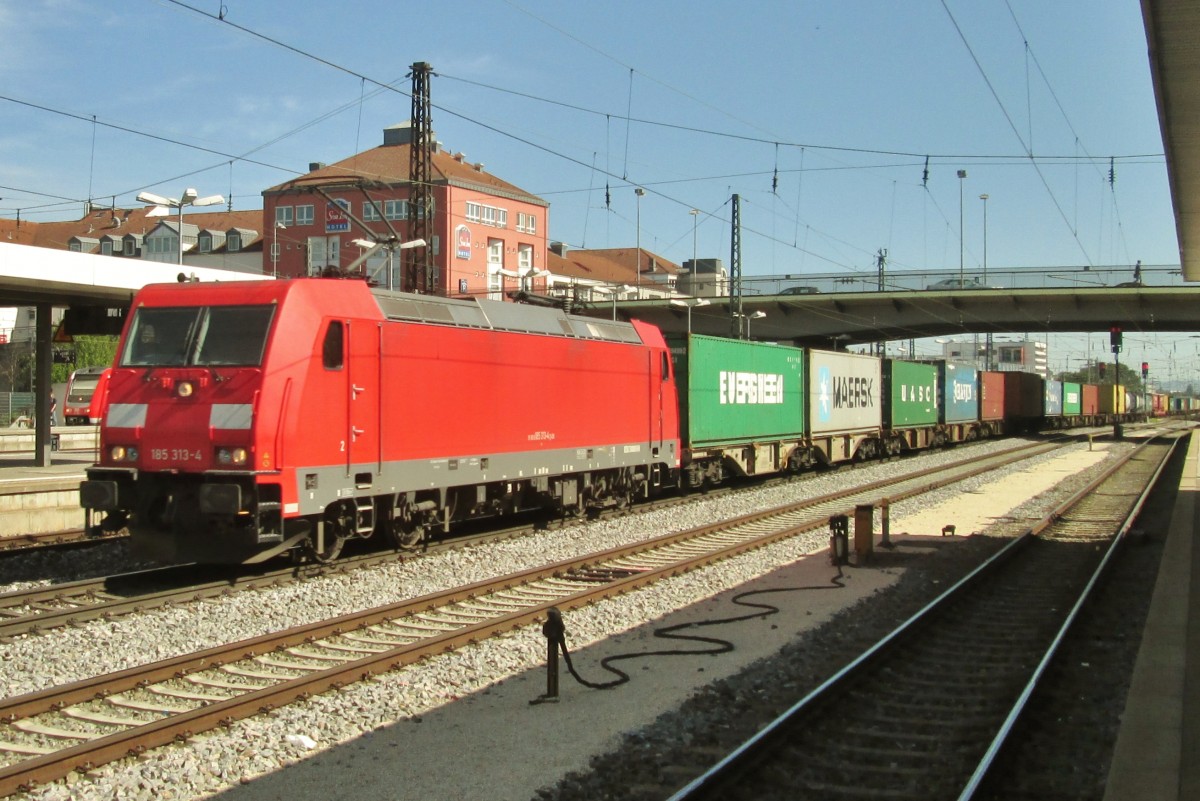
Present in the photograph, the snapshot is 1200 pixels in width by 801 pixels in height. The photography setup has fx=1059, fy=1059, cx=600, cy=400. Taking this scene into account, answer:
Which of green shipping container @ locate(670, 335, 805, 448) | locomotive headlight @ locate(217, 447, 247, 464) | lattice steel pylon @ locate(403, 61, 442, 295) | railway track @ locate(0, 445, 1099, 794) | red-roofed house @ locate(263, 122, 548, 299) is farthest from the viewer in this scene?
red-roofed house @ locate(263, 122, 548, 299)

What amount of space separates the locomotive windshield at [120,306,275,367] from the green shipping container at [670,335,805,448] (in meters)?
11.7

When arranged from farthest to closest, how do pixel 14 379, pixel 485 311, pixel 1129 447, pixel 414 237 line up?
pixel 14 379 < pixel 1129 447 < pixel 414 237 < pixel 485 311

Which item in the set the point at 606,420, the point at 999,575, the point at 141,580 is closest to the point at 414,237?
the point at 606,420

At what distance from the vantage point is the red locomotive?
11.3m

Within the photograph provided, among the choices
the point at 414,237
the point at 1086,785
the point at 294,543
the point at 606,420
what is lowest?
the point at 1086,785

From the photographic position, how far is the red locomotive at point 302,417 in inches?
447

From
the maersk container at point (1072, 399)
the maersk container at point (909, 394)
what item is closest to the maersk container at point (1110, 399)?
the maersk container at point (1072, 399)

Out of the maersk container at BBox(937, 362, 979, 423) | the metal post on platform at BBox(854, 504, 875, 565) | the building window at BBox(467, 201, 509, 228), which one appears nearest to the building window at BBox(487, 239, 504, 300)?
the building window at BBox(467, 201, 509, 228)

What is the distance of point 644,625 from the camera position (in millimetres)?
10703

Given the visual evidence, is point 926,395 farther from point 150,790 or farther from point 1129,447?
point 150,790

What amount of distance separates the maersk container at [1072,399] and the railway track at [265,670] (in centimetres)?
6087

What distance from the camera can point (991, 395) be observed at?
51.2m

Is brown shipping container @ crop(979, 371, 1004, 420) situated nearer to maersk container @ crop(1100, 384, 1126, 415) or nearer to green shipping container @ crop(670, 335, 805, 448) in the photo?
green shipping container @ crop(670, 335, 805, 448)

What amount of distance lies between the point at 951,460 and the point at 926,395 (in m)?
4.29
